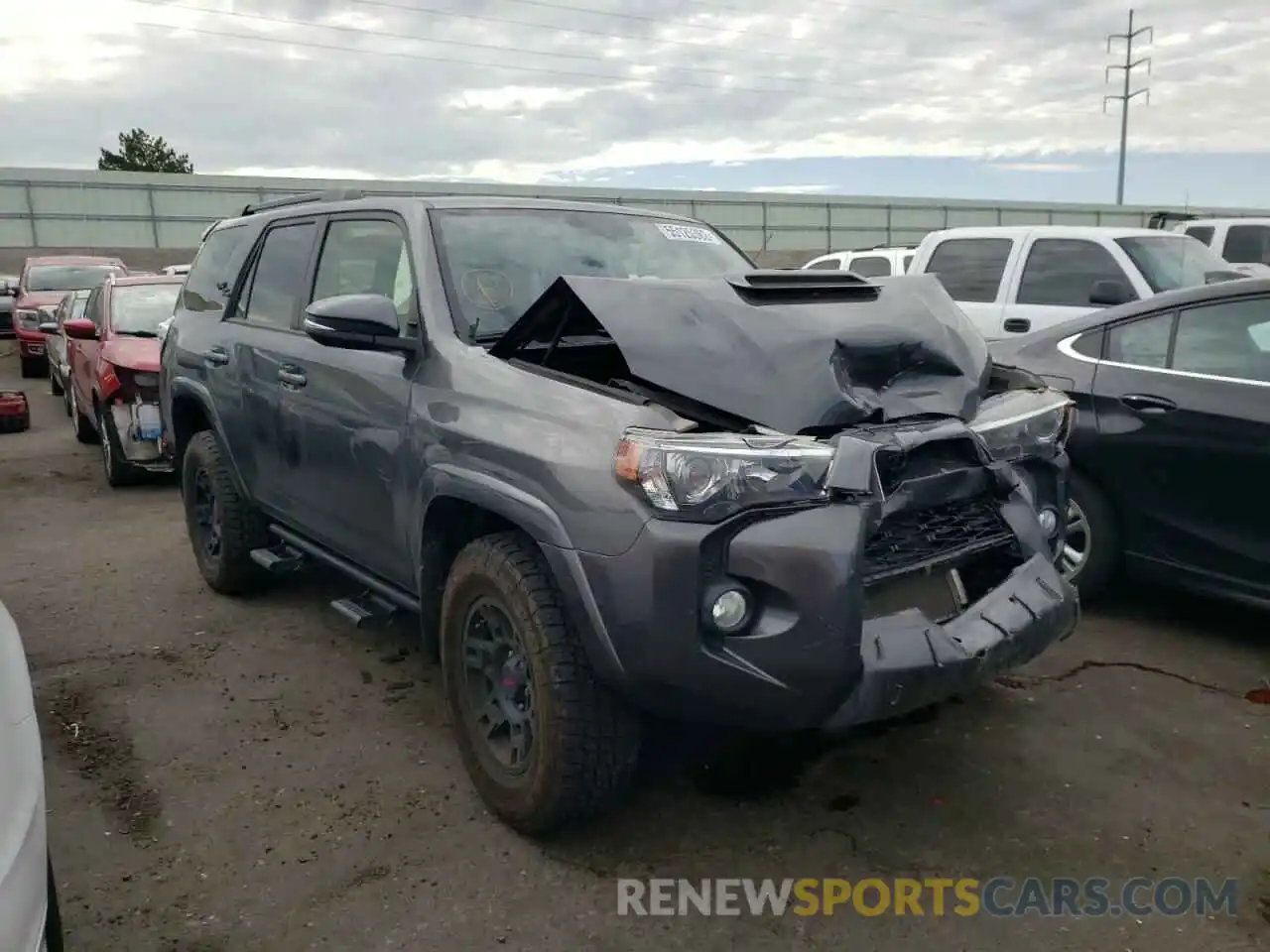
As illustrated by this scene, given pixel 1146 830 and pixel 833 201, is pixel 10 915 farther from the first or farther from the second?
pixel 833 201

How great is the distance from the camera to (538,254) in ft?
13.1

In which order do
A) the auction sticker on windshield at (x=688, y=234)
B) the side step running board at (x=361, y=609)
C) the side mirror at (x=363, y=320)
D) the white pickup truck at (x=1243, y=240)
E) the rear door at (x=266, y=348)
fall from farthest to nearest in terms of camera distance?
1. the white pickup truck at (x=1243, y=240)
2. the rear door at (x=266, y=348)
3. the auction sticker on windshield at (x=688, y=234)
4. the side step running board at (x=361, y=609)
5. the side mirror at (x=363, y=320)

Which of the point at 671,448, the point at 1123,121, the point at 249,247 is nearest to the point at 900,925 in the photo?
the point at 671,448

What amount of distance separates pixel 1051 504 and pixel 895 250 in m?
9.20

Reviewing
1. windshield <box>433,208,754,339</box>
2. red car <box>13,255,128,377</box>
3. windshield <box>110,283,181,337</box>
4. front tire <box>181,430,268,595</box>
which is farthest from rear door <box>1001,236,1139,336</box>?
red car <box>13,255,128,377</box>

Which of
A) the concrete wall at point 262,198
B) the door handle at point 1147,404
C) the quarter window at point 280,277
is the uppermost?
the concrete wall at point 262,198

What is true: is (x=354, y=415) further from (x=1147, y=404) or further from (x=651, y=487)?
(x=1147, y=404)

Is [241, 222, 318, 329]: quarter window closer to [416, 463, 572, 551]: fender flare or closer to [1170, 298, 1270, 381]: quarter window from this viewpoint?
[416, 463, 572, 551]: fender flare

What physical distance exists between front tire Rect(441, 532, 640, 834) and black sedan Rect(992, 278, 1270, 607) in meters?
2.74

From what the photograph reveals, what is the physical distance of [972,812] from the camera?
3.27 m

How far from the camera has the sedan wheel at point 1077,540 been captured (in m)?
4.79

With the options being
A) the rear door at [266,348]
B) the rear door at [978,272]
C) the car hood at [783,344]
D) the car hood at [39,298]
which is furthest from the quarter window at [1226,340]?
the car hood at [39,298]

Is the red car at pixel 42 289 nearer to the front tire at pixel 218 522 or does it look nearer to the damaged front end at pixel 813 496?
the front tire at pixel 218 522

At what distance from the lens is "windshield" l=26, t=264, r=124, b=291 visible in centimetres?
1736
